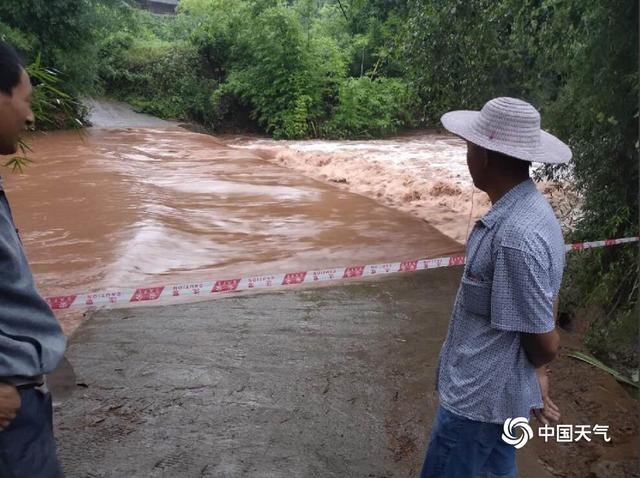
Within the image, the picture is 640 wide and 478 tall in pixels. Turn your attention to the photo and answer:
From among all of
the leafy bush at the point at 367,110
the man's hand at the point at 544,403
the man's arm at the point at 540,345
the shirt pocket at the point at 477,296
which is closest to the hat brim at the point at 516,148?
the shirt pocket at the point at 477,296

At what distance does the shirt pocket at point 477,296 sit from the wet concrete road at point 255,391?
1602 mm

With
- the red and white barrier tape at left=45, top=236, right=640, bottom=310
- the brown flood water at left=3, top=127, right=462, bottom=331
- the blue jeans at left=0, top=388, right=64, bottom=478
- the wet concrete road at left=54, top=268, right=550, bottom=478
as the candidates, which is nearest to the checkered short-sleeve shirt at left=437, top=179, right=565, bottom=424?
the blue jeans at left=0, top=388, right=64, bottom=478

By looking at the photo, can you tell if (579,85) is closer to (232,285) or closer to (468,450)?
(232,285)

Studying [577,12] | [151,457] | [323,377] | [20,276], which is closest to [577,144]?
[577,12]

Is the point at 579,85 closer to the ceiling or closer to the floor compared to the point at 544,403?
closer to the ceiling

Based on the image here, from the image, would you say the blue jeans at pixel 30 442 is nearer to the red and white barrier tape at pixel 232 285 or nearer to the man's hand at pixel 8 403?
the man's hand at pixel 8 403

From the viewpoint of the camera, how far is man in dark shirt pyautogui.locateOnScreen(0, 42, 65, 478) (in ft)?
5.10

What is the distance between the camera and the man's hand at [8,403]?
1546mm

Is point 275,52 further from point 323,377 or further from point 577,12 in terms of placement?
point 323,377

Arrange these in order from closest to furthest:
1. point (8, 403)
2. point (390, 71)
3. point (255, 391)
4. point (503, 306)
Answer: point (8, 403) < point (503, 306) < point (255, 391) < point (390, 71)

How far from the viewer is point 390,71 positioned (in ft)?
96.0

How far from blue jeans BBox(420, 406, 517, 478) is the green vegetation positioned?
3.11 metres

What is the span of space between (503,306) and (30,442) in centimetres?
140

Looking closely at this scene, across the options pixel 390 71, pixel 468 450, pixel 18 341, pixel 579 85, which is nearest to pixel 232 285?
pixel 468 450
